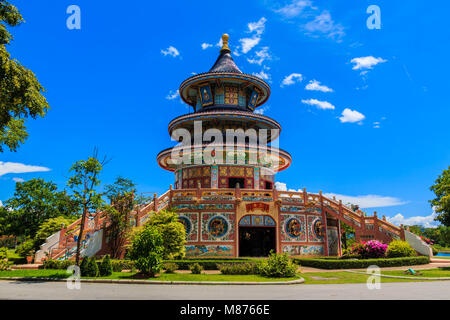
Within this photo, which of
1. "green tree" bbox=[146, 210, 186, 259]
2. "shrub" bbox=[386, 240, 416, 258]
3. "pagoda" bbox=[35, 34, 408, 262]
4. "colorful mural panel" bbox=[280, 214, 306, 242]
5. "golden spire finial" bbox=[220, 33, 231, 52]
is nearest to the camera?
"green tree" bbox=[146, 210, 186, 259]

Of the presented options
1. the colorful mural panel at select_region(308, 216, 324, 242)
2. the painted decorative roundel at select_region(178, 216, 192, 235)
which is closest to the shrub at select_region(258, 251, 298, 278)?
the painted decorative roundel at select_region(178, 216, 192, 235)

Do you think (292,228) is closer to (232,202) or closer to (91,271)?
(232,202)

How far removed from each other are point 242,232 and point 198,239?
7.07 meters

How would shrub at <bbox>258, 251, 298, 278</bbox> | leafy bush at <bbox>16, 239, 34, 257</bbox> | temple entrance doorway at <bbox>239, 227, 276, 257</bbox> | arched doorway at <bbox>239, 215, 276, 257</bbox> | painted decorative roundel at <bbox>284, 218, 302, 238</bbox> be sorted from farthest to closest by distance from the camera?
temple entrance doorway at <bbox>239, 227, 276, 257</bbox> → arched doorway at <bbox>239, 215, 276, 257</bbox> → painted decorative roundel at <bbox>284, 218, 302, 238</bbox> → leafy bush at <bbox>16, 239, 34, 257</bbox> → shrub at <bbox>258, 251, 298, 278</bbox>

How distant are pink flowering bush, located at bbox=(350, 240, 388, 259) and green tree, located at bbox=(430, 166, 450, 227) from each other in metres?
4.44

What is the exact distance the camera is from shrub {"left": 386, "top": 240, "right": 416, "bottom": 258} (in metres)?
22.6

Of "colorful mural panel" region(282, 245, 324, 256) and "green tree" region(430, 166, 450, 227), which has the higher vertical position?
"green tree" region(430, 166, 450, 227)

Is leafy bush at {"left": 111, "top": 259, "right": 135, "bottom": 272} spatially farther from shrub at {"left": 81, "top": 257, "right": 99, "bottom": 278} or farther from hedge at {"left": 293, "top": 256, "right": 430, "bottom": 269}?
hedge at {"left": 293, "top": 256, "right": 430, "bottom": 269}

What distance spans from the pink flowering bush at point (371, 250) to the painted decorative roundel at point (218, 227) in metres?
11.0

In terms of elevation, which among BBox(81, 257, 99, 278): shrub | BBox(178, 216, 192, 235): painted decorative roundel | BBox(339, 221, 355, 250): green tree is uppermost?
BBox(178, 216, 192, 235): painted decorative roundel

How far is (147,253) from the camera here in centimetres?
1595

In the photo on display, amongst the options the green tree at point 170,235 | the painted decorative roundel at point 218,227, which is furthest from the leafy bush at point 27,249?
the painted decorative roundel at point 218,227

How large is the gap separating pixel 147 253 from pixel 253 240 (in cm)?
1777
